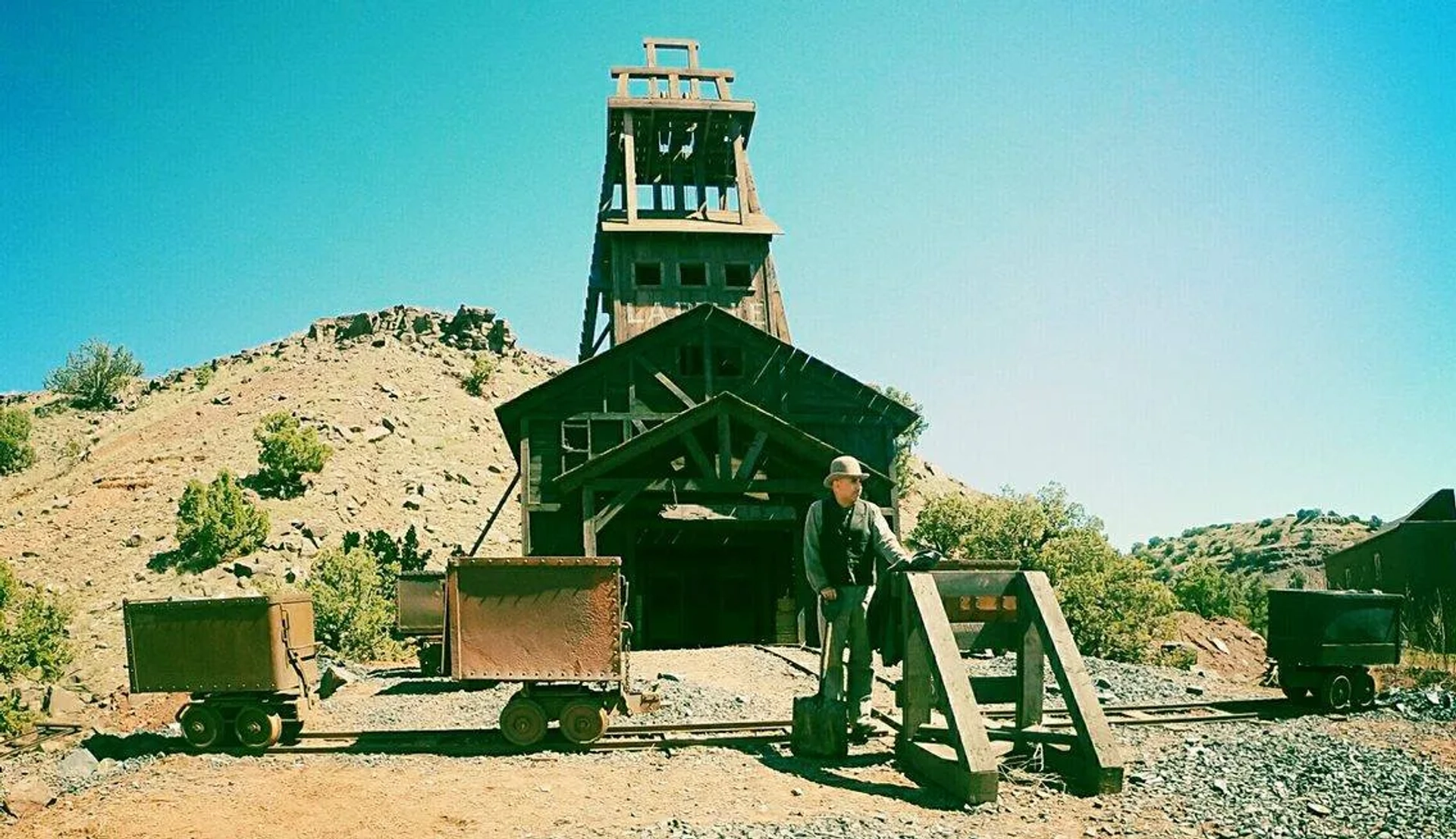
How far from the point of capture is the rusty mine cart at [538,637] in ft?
27.0

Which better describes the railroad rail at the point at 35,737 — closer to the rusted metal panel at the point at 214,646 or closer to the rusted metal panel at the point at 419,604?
the rusted metal panel at the point at 214,646

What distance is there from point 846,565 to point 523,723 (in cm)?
344

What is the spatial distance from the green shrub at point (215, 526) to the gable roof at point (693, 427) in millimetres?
20164

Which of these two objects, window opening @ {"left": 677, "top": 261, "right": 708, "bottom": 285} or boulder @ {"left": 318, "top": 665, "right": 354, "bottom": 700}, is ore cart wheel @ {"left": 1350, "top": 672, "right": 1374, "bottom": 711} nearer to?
boulder @ {"left": 318, "top": 665, "right": 354, "bottom": 700}

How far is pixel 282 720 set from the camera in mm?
8797

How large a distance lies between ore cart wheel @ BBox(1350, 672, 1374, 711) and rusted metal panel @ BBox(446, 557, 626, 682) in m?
8.11

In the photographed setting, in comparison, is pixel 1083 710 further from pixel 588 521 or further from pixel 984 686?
pixel 588 521

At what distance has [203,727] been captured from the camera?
8664 millimetres

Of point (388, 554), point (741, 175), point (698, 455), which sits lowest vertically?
point (388, 554)

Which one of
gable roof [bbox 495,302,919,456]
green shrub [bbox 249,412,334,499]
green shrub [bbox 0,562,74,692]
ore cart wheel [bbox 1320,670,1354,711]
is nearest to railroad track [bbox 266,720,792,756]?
ore cart wheel [bbox 1320,670,1354,711]

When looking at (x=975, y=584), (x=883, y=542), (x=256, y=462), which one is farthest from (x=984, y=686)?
(x=256, y=462)

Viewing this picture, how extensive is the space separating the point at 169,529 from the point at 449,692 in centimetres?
2585

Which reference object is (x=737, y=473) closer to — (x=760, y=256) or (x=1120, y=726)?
(x=1120, y=726)

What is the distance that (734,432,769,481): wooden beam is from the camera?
15.6 metres
